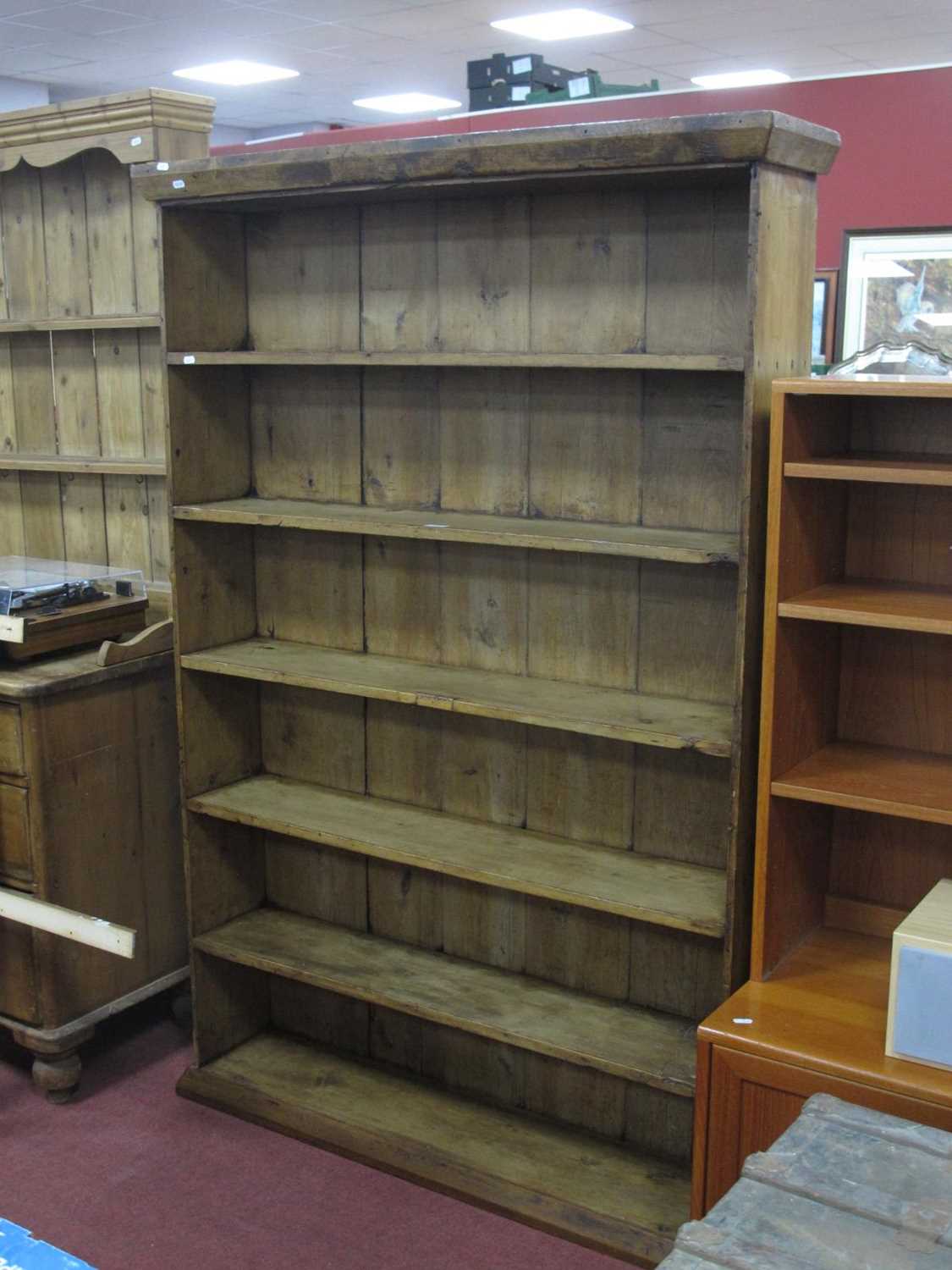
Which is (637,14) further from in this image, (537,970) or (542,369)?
(537,970)

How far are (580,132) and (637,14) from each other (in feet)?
23.1

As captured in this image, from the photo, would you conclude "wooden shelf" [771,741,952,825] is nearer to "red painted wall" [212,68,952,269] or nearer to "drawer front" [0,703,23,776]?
"drawer front" [0,703,23,776]

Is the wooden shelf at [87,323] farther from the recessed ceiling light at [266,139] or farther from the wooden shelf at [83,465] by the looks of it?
the recessed ceiling light at [266,139]

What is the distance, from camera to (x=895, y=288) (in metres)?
6.75

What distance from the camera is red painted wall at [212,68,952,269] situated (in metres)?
7.25

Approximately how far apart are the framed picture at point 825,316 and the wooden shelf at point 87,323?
4406 millimetres

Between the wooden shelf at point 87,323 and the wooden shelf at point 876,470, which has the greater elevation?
the wooden shelf at point 87,323

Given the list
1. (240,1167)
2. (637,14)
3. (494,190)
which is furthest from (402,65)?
(240,1167)

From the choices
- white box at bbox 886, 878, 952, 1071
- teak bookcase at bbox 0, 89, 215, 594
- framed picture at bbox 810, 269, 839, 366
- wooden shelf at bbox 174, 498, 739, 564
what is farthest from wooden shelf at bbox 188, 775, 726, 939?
framed picture at bbox 810, 269, 839, 366

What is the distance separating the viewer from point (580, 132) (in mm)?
2047

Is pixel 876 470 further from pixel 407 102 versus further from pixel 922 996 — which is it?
pixel 407 102

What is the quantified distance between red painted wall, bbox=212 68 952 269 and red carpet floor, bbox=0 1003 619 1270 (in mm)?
6098

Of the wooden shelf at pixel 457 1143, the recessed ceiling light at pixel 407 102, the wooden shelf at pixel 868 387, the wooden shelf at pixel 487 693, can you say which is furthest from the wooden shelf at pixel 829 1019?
the recessed ceiling light at pixel 407 102

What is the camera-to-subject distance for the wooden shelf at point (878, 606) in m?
1.94
